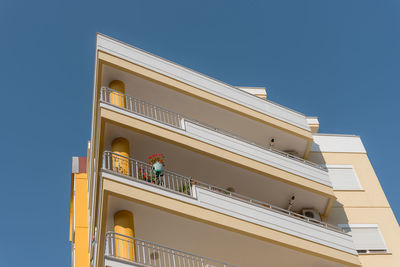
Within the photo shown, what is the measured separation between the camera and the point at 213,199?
1622 cm

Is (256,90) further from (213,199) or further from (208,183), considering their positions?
(213,199)

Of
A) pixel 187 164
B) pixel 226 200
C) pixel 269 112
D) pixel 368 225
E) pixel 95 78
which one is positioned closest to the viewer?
pixel 226 200

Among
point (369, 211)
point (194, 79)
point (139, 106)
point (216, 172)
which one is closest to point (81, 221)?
point (139, 106)

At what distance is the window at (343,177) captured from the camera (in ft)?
73.8

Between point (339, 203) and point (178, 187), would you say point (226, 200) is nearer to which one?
point (178, 187)

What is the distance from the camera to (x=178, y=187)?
56.1ft

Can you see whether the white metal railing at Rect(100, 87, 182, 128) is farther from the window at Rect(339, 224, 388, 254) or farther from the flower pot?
the window at Rect(339, 224, 388, 254)

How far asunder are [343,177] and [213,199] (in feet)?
29.1

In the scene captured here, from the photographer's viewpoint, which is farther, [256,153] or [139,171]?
[256,153]

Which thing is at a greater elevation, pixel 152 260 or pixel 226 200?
pixel 226 200

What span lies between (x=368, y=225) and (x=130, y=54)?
1143cm

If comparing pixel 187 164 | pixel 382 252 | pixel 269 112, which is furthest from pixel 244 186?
pixel 382 252

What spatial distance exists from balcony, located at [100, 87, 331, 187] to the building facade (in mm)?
49

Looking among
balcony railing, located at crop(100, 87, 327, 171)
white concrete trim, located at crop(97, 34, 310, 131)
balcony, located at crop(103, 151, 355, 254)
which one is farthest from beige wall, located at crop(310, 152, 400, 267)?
white concrete trim, located at crop(97, 34, 310, 131)
